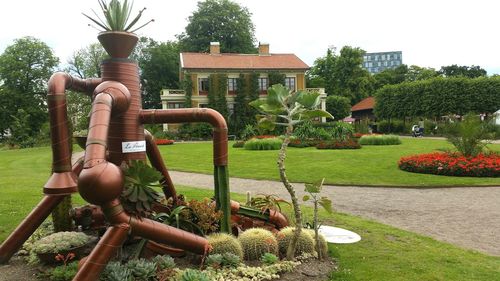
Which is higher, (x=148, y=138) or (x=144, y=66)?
(x=144, y=66)

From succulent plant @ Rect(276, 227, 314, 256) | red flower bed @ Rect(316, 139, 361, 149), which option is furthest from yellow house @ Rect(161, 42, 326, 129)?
succulent plant @ Rect(276, 227, 314, 256)

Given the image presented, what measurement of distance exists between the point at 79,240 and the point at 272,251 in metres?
2.51

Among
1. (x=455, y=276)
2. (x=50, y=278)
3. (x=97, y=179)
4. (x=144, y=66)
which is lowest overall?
A: (x=455, y=276)

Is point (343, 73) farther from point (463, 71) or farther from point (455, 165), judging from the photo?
point (455, 165)

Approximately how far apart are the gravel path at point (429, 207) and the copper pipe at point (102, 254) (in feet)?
20.0

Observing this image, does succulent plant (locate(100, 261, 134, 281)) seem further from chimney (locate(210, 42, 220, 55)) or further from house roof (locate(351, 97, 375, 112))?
house roof (locate(351, 97, 375, 112))

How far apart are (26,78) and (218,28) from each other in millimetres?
26341

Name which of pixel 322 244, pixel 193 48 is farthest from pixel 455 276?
pixel 193 48

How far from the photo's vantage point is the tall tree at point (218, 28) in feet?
192

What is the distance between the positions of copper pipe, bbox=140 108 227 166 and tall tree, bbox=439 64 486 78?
7334 centimetres

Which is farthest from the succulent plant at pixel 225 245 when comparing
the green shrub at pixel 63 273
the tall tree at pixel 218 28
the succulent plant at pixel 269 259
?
the tall tree at pixel 218 28

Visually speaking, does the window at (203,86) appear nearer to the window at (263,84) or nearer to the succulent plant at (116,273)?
the window at (263,84)

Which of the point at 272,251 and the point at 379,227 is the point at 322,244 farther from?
the point at 379,227

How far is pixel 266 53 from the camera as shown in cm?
5125
